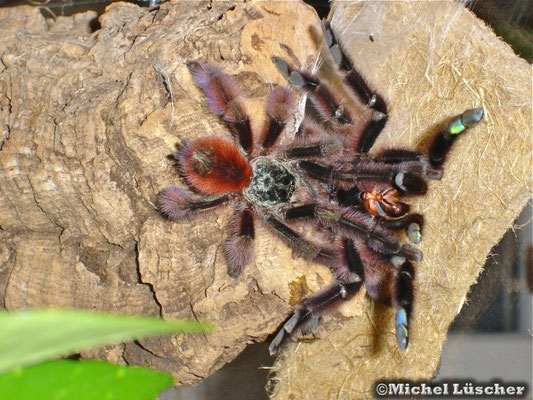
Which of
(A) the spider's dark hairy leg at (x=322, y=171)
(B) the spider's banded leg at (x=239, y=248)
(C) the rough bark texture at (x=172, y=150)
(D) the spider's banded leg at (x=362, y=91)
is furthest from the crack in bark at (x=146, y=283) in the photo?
(D) the spider's banded leg at (x=362, y=91)

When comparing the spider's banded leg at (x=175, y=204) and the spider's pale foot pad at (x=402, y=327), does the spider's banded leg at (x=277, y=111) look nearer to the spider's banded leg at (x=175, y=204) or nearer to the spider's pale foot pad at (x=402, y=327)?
the spider's banded leg at (x=175, y=204)

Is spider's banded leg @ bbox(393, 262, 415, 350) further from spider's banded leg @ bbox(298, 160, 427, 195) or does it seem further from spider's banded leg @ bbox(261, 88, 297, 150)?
spider's banded leg @ bbox(261, 88, 297, 150)

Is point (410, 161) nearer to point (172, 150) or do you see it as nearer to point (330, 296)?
point (330, 296)

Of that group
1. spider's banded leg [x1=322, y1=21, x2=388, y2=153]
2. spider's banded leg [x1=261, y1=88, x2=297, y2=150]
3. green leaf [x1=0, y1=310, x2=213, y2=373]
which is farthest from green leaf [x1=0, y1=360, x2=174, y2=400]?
spider's banded leg [x1=322, y1=21, x2=388, y2=153]

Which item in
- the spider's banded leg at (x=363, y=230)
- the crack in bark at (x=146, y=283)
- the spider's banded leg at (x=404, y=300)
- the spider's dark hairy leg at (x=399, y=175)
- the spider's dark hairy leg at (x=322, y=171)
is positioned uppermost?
the spider's dark hairy leg at (x=399, y=175)

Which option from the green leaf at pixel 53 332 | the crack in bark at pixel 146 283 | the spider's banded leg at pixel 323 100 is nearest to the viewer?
the green leaf at pixel 53 332

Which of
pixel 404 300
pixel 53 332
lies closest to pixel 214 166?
pixel 404 300
